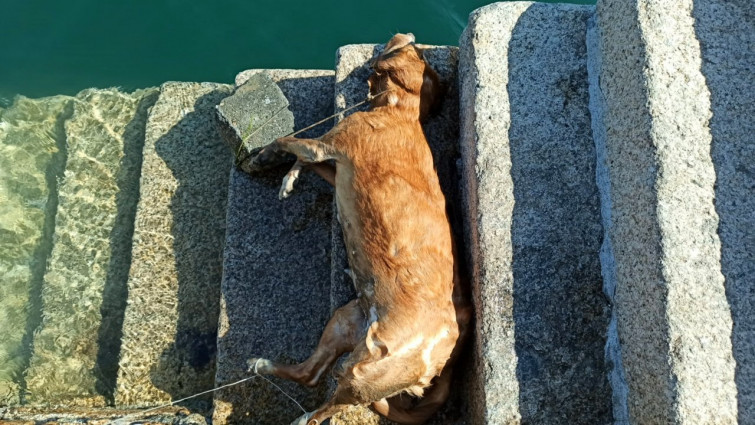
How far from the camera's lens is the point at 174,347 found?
13.9 feet

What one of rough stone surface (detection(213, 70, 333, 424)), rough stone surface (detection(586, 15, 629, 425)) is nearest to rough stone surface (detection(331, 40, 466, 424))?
rough stone surface (detection(213, 70, 333, 424))

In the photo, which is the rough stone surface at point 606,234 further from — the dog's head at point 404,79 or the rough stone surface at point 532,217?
the dog's head at point 404,79

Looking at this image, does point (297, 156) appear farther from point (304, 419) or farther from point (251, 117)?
point (304, 419)

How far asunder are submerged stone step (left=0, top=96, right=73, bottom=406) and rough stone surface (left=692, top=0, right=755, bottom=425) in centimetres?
404

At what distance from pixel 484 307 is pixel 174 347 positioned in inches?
76.5

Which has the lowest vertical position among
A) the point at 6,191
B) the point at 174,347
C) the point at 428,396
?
the point at 428,396

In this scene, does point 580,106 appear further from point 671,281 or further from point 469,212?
point 671,281

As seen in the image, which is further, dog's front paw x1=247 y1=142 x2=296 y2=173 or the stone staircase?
dog's front paw x1=247 y1=142 x2=296 y2=173

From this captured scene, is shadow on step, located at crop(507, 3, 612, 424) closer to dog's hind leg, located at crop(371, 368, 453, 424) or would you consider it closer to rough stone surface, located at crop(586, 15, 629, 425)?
rough stone surface, located at crop(586, 15, 629, 425)

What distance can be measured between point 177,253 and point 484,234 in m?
2.01

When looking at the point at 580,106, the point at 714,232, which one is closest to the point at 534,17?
the point at 580,106

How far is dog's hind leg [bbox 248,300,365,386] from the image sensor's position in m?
3.59

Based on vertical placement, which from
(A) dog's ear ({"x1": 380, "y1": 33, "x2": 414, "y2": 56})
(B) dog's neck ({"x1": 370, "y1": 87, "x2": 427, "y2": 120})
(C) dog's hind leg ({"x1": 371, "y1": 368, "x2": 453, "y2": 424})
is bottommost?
(C) dog's hind leg ({"x1": 371, "y1": 368, "x2": 453, "y2": 424})

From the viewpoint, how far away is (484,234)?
3529 millimetres
